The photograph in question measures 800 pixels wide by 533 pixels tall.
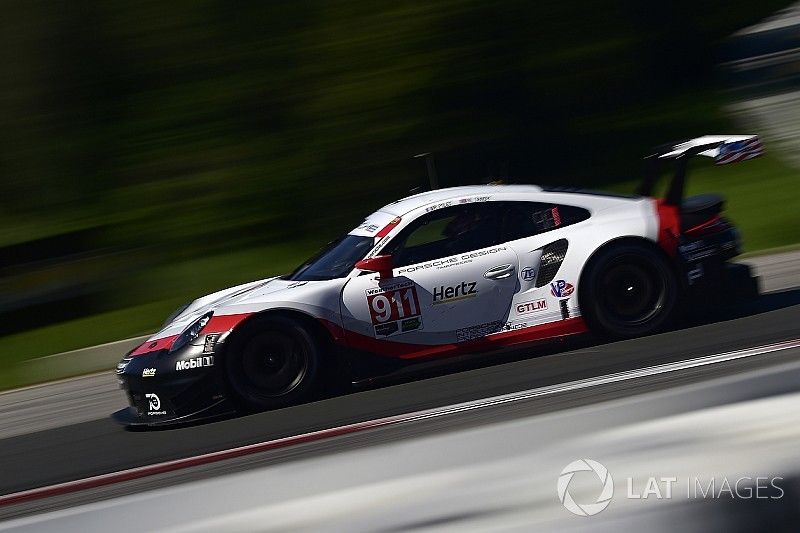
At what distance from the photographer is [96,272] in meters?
15.7

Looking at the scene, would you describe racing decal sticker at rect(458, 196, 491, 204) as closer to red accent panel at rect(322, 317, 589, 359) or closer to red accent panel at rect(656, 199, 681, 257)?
red accent panel at rect(322, 317, 589, 359)

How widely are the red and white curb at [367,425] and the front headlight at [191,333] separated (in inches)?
43.5

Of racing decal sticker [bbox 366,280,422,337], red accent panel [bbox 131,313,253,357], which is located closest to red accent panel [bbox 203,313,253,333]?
Result: red accent panel [bbox 131,313,253,357]

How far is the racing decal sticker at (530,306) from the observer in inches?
280

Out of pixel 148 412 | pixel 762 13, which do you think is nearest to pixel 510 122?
pixel 762 13

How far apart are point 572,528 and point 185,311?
5.15 m

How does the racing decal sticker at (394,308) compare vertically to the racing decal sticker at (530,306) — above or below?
above

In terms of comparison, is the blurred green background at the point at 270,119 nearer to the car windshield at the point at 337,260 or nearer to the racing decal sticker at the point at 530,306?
the car windshield at the point at 337,260

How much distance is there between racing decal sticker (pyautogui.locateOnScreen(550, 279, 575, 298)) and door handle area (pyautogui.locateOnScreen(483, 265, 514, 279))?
0.30 meters

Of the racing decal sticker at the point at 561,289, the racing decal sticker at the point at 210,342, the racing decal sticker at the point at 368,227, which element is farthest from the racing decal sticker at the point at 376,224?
the racing decal sticker at the point at 210,342

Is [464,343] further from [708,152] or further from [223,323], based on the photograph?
[708,152]

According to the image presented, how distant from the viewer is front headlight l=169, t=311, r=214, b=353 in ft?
22.2

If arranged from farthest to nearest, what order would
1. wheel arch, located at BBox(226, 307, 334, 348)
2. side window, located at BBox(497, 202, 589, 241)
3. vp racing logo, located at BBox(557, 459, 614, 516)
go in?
side window, located at BBox(497, 202, 589, 241), wheel arch, located at BBox(226, 307, 334, 348), vp racing logo, located at BBox(557, 459, 614, 516)

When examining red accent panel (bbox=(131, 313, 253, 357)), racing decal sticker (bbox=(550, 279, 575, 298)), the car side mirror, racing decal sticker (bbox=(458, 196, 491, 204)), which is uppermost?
racing decal sticker (bbox=(458, 196, 491, 204))
